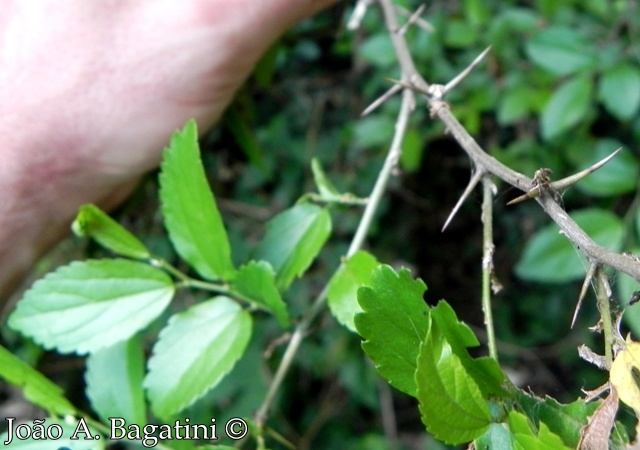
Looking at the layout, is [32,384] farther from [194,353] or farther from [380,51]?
[380,51]

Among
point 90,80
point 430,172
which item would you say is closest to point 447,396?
point 90,80

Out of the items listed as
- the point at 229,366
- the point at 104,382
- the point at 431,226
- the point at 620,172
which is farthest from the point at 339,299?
the point at 431,226

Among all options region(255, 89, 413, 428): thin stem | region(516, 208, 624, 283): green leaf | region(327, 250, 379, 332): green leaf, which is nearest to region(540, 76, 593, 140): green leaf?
region(516, 208, 624, 283): green leaf

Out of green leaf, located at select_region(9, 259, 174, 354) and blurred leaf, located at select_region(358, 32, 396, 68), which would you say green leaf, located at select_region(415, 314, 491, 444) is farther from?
blurred leaf, located at select_region(358, 32, 396, 68)

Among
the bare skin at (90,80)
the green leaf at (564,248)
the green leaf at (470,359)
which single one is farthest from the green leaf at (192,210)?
the green leaf at (564,248)

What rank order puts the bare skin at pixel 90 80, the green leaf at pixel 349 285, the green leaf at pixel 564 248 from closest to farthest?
the green leaf at pixel 349 285 → the bare skin at pixel 90 80 → the green leaf at pixel 564 248

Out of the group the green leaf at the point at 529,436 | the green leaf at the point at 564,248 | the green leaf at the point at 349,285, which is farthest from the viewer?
the green leaf at the point at 564,248

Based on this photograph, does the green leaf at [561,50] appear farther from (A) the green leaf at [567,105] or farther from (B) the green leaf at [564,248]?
(B) the green leaf at [564,248]
